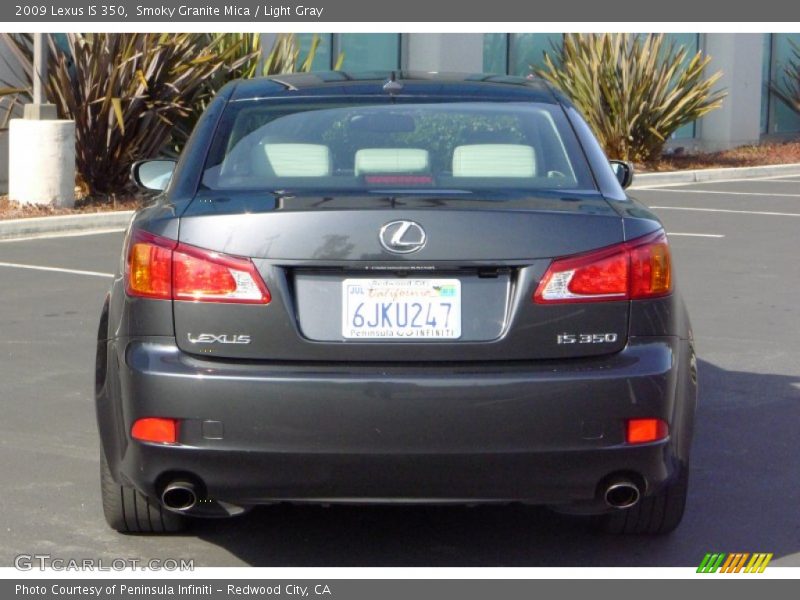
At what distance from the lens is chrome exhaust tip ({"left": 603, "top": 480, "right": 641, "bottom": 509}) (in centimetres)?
416

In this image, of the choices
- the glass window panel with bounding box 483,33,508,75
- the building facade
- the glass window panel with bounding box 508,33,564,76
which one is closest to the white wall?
the building facade

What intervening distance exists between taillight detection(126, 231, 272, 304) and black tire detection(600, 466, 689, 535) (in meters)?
1.54

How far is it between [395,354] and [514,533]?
47.3 inches

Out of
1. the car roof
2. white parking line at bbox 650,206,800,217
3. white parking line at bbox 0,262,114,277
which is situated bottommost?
white parking line at bbox 650,206,800,217

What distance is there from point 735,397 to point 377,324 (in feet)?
11.5

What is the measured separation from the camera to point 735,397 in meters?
7.07

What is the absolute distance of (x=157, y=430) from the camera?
408cm

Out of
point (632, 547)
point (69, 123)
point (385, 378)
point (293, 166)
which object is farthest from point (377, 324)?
point (69, 123)

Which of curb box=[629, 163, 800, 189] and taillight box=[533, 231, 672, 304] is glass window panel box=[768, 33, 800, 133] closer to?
curb box=[629, 163, 800, 189]

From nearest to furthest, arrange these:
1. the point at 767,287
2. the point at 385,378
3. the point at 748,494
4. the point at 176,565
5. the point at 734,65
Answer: the point at 385,378
the point at 176,565
the point at 748,494
the point at 767,287
the point at 734,65

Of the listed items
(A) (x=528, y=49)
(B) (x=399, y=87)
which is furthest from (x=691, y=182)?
(B) (x=399, y=87)

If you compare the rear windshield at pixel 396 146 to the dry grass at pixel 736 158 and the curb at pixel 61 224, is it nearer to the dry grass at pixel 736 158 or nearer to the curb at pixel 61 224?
the curb at pixel 61 224

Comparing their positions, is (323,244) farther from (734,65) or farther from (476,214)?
(734,65)

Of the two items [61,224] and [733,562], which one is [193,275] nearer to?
[733,562]
